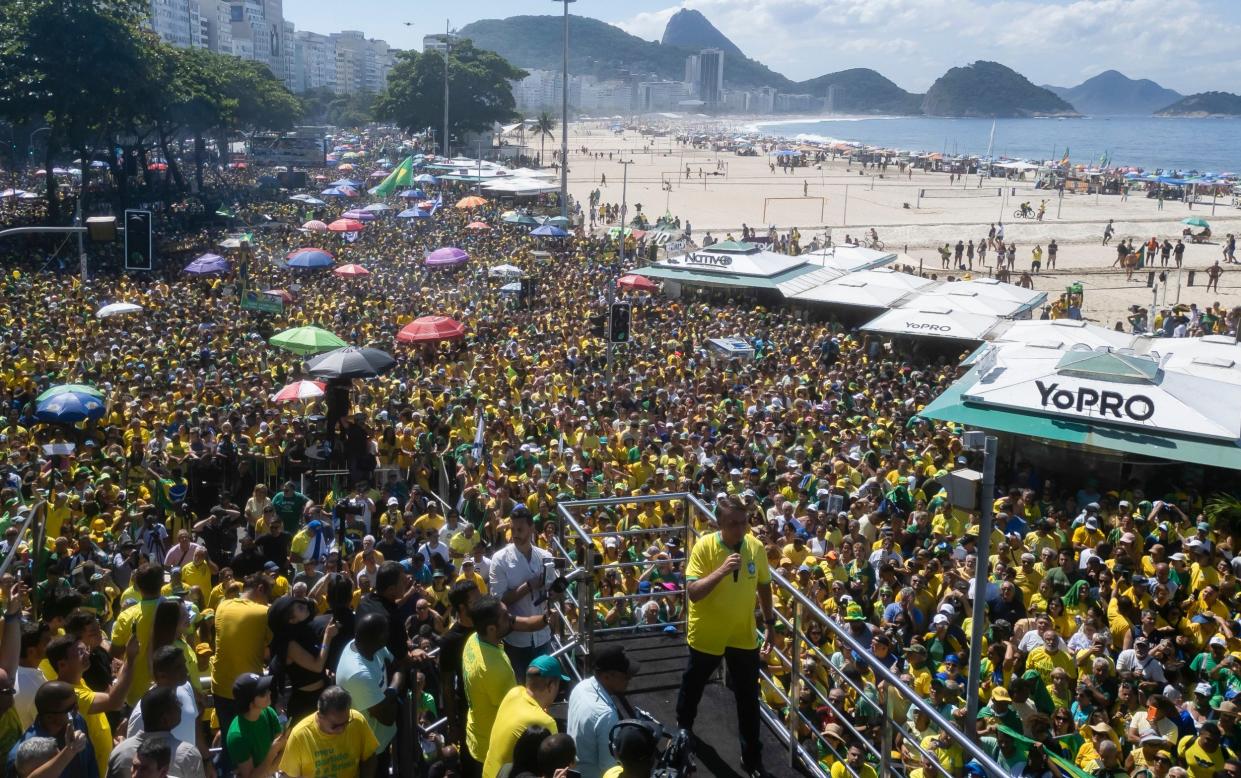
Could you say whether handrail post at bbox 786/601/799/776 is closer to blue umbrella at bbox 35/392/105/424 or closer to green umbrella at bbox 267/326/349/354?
blue umbrella at bbox 35/392/105/424

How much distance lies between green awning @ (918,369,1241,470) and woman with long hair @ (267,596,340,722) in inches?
383

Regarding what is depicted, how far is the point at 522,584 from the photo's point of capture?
5.71m

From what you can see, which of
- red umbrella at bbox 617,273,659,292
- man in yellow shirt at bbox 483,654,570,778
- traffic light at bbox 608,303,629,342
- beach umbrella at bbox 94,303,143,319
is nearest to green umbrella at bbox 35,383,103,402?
beach umbrella at bbox 94,303,143,319

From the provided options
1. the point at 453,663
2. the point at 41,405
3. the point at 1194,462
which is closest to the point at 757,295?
the point at 1194,462

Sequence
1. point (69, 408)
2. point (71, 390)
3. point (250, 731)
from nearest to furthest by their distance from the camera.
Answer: point (250, 731) < point (69, 408) < point (71, 390)

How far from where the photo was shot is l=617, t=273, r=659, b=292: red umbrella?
2406 centimetres

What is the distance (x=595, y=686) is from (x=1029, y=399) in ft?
33.8

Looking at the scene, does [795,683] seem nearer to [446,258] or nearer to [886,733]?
[886,733]

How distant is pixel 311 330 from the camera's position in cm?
1570

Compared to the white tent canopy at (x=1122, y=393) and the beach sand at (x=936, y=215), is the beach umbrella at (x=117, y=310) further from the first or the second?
the beach sand at (x=936, y=215)

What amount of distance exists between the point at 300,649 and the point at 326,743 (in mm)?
1000

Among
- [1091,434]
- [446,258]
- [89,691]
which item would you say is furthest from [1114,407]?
[446,258]

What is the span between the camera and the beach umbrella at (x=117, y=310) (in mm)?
18734

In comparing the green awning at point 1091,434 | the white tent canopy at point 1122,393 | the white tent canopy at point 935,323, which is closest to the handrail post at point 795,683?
the green awning at point 1091,434
